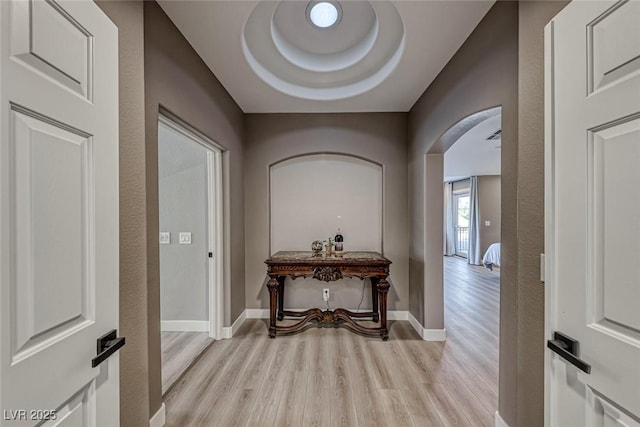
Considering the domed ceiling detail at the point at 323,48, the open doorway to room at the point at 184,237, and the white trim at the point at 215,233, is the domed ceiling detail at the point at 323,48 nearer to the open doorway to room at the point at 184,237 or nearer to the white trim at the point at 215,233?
the white trim at the point at 215,233

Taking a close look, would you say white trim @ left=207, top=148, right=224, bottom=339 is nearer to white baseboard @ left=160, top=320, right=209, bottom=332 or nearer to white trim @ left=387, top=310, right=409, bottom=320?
white baseboard @ left=160, top=320, right=209, bottom=332

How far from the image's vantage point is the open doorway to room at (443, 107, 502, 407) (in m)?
2.88

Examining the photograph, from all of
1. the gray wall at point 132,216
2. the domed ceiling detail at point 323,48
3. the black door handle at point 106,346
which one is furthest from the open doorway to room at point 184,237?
the black door handle at point 106,346

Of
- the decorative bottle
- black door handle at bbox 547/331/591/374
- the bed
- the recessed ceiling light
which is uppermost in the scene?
the recessed ceiling light

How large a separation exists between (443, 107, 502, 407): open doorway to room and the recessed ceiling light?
4.56 ft

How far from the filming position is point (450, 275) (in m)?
6.31

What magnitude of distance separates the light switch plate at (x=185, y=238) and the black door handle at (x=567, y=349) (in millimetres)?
3146

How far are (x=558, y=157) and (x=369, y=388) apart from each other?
198 cm

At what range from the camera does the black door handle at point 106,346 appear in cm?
88

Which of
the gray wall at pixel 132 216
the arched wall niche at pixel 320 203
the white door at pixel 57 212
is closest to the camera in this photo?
the white door at pixel 57 212

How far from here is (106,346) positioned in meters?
0.94

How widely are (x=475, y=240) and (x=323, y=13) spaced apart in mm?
7327

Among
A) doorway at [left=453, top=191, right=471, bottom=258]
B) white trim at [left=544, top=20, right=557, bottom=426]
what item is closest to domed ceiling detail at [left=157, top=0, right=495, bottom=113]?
white trim at [left=544, top=20, right=557, bottom=426]

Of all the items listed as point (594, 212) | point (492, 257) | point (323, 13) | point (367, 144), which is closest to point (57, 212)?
point (594, 212)
